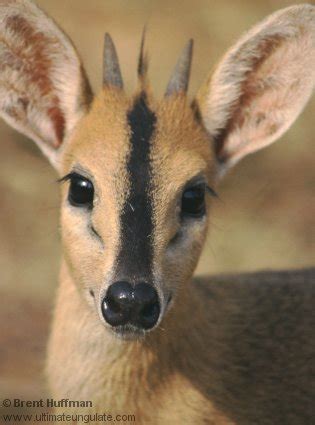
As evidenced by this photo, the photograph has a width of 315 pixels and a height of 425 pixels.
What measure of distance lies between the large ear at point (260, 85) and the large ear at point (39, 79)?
28.2 inches

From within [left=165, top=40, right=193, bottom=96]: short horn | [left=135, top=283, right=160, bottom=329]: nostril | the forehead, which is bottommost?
[left=135, top=283, right=160, bottom=329]: nostril

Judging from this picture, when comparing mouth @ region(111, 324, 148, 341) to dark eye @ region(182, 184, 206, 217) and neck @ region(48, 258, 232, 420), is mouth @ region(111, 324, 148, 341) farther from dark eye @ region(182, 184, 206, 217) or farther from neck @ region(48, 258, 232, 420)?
dark eye @ region(182, 184, 206, 217)

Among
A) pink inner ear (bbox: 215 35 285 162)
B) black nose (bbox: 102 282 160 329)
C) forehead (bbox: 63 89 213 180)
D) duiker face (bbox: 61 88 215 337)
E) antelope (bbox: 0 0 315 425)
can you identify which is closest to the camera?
black nose (bbox: 102 282 160 329)

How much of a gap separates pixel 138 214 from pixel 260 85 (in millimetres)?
1430

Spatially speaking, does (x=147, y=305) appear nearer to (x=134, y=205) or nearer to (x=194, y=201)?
(x=134, y=205)

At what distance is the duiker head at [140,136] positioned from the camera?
516 cm

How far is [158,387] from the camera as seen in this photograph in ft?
19.3

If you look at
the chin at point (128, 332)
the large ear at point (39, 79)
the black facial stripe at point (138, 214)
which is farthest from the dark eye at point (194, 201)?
the large ear at point (39, 79)

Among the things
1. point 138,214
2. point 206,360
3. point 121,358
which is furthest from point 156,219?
point 206,360

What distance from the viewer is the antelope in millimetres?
5246

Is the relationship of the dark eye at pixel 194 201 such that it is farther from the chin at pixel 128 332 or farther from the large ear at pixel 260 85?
the chin at pixel 128 332

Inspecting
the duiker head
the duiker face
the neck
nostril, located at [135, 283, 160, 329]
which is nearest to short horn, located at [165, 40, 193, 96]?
the duiker head

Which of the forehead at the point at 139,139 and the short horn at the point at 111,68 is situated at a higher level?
the short horn at the point at 111,68

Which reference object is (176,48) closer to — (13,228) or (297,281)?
(13,228)
